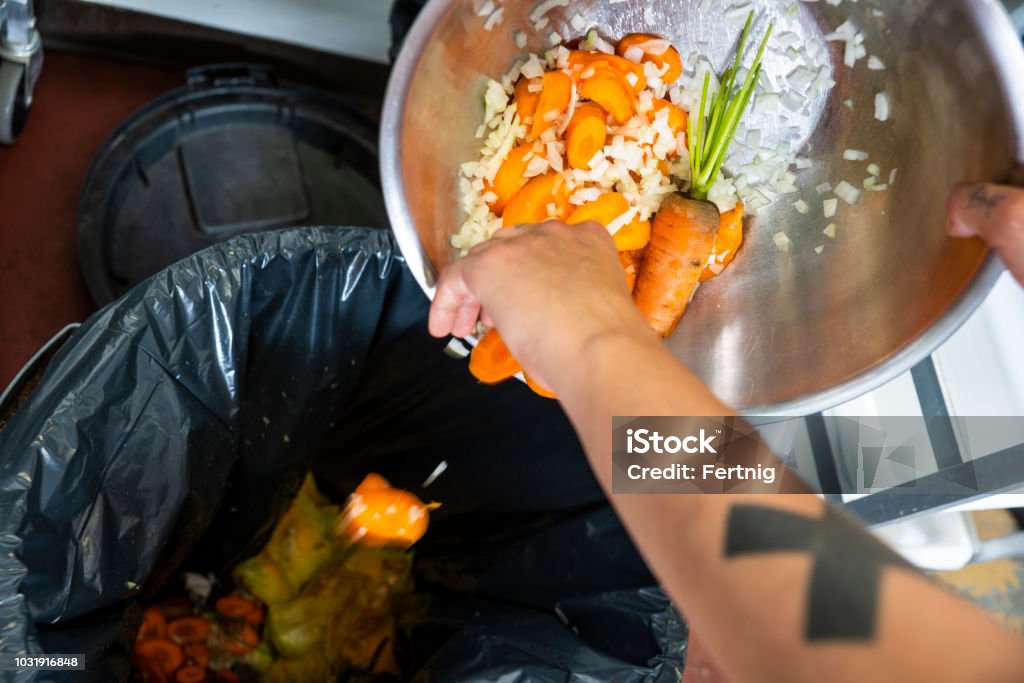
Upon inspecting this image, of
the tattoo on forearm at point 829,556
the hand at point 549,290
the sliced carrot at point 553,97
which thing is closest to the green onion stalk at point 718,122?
the sliced carrot at point 553,97

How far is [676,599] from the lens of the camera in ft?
1.14

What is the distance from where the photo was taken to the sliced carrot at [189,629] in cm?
86

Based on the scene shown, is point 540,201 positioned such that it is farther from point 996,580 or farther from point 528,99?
point 996,580

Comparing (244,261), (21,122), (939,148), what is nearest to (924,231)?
(939,148)

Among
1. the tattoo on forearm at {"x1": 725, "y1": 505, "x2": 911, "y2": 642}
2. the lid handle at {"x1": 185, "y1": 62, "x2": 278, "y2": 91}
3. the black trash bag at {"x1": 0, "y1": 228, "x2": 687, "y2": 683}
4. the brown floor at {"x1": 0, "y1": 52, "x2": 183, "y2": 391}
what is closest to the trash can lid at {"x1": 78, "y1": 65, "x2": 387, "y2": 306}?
the lid handle at {"x1": 185, "y1": 62, "x2": 278, "y2": 91}

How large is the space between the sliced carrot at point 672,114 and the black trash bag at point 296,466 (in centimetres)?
27

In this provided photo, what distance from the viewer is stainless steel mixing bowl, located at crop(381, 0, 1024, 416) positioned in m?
0.55

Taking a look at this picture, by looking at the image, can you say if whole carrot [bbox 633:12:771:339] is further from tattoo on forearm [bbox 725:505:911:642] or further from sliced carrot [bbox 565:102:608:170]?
tattoo on forearm [bbox 725:505:911:642]

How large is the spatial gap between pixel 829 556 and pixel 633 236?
15.4 inches

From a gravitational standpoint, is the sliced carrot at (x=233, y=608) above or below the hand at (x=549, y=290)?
below

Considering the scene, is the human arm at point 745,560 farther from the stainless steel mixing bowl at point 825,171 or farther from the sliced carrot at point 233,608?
the sliced carrot at point 233,608

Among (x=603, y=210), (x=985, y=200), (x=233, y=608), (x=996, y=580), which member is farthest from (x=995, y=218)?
(x=996, y=580)

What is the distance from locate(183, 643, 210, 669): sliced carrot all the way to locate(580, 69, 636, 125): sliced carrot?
2.27ft

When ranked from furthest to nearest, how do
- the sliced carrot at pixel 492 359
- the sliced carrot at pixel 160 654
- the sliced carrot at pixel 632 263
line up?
the sliced carrot at pixel 160 654, the sliced carrot at pixel 632 263, the sliced carrot at pixel 492 359
